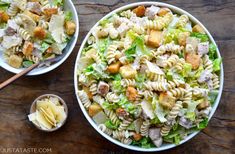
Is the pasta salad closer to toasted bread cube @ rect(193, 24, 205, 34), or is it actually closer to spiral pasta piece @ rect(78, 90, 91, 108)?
spiral pasta piece @ rect(78, 90, 91, 108)

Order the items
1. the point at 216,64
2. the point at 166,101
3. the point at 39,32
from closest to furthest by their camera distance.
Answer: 1. the point at 166,101
2. the point at 216,64
3. the point at 39,32

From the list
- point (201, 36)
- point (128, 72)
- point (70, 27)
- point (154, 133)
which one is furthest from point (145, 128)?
point (70, 27)

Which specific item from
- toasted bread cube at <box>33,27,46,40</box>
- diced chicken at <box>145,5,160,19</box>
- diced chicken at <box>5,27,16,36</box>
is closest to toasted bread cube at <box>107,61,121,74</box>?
diced chicken at <box>145,5,160,19</box>

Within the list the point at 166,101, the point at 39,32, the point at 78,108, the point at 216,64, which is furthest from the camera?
the point at 78,108

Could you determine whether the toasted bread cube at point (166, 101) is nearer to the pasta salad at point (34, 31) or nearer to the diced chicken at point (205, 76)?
the diced chicken at point (205, 76)

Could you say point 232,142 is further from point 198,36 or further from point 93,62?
point 93,62

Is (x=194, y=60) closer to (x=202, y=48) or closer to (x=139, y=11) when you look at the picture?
(x=202, y=48)
